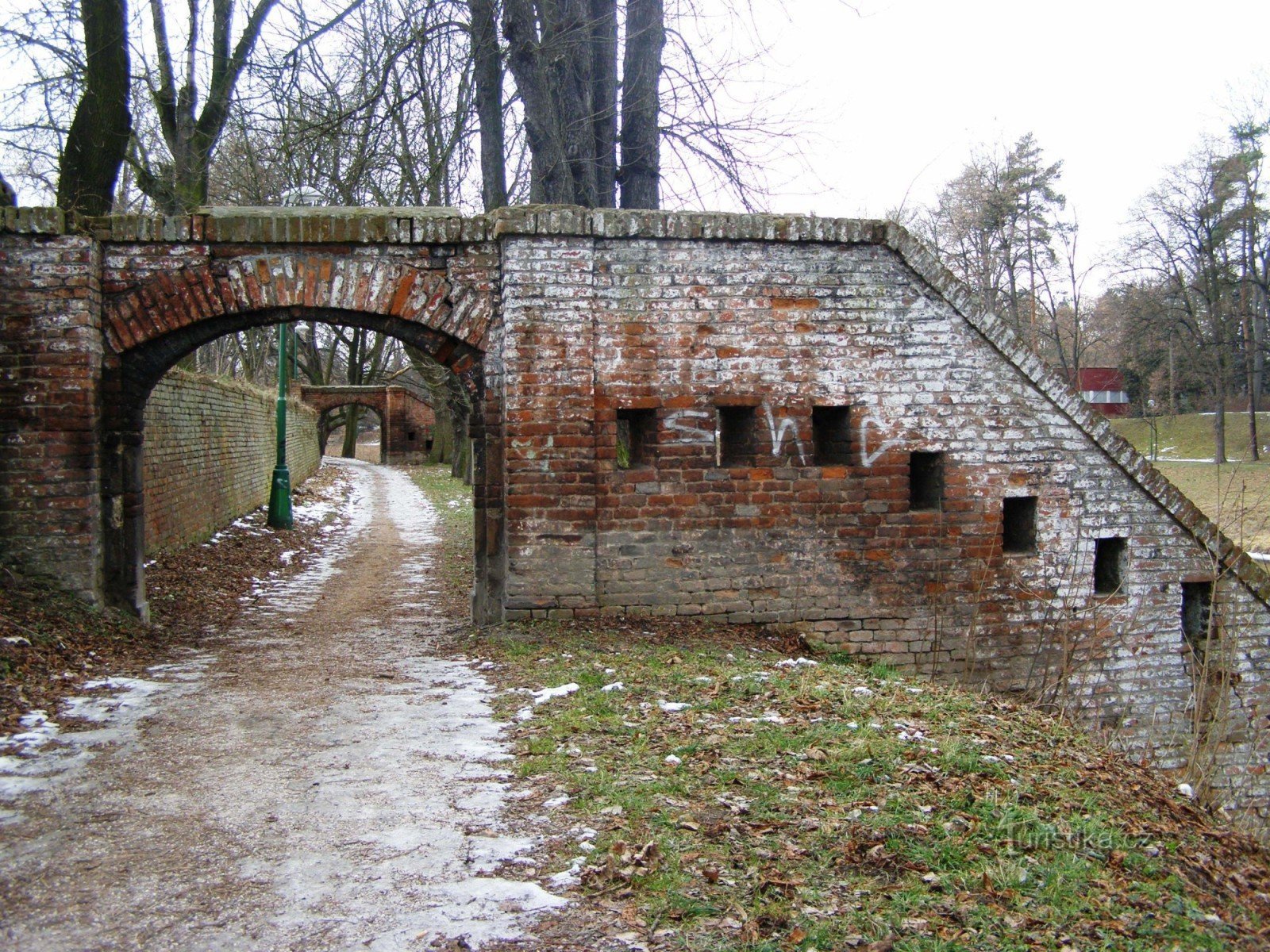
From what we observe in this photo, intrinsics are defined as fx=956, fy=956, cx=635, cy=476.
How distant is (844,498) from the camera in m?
7.65

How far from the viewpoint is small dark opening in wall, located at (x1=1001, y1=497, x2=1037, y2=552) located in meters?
7.98

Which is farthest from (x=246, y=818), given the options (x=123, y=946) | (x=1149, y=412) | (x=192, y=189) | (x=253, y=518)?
(x=1149, y=412)

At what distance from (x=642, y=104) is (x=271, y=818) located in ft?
28.9

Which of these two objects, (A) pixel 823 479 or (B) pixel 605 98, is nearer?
(A) pixel 823 479

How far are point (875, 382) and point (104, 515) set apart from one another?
19.9ft

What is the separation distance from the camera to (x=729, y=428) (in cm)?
777

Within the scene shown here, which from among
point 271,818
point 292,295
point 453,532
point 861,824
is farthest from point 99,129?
point 861,824

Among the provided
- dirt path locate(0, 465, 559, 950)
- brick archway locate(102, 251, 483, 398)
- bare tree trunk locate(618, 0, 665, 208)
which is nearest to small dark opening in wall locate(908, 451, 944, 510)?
brick archway locate(102, 251, 483, 398)

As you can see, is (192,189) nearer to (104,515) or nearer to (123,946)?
(104,515)

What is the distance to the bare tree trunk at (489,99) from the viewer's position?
10.4 meters

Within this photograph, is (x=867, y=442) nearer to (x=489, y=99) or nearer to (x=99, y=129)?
(x=489, y=99)

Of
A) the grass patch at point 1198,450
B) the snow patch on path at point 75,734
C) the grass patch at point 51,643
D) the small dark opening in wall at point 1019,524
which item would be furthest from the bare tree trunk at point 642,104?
the grass patch at point 1198,450

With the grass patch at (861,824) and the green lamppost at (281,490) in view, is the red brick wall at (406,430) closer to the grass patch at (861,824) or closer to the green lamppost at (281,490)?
the green lamppost at (281,490)

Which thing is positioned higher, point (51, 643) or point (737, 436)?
point (737, 436)
